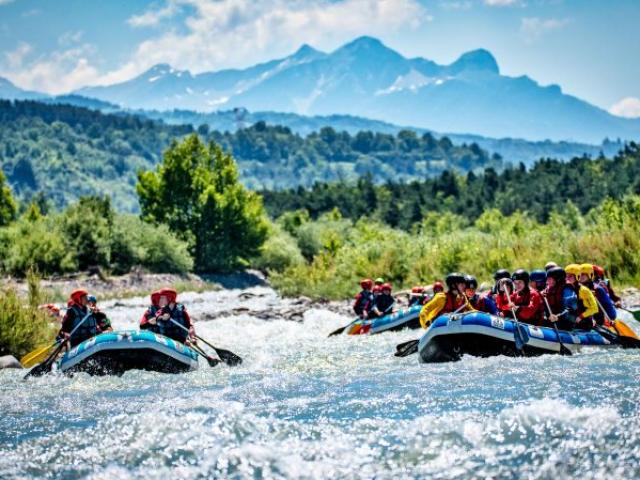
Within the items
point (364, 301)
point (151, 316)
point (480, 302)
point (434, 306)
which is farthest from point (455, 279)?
point (364, 301)

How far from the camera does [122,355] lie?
1276 centimetres

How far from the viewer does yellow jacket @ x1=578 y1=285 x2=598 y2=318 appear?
14148mm

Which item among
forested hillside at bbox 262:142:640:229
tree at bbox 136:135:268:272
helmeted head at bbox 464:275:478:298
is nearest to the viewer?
helmeted head at bbox 464:275:478:298

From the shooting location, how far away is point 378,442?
8.09 metres

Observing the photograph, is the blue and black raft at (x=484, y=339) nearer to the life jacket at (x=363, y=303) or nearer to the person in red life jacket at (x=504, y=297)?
the person in red life jacket at (x=504, y=297)

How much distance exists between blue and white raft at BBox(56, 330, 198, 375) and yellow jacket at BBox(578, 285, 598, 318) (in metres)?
6.74

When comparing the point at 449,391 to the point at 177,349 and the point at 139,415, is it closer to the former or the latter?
the point at 139,415

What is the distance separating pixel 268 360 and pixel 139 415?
5948 mm

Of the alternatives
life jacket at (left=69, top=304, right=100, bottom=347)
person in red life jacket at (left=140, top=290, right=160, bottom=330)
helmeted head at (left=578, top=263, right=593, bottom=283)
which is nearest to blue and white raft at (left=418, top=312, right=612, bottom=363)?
helmeted head at (left=578, top=263, right=593, bottom=283)

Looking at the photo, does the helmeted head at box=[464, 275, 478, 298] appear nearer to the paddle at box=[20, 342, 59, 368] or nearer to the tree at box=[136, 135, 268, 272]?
the paddle at box=[20, 342, 59, 368]

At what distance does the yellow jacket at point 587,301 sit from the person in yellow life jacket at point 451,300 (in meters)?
2.09

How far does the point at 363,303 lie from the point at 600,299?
6.55m

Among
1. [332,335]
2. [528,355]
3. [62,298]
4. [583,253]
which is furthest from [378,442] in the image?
[62,298]

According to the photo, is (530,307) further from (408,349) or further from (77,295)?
(77,295)
